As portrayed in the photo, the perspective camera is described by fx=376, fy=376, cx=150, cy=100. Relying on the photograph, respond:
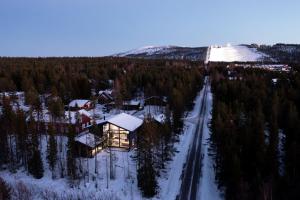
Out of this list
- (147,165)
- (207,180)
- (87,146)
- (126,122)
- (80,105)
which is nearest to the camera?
(147,165)

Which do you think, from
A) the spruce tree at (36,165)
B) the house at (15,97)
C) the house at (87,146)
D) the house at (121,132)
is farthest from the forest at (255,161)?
the house at (15,97)

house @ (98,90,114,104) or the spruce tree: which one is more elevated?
house @ (98,90,114,104)

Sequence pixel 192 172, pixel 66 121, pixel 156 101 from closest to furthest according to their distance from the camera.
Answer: pixel 192 172 → pixel 66 121 → pixel 156 101

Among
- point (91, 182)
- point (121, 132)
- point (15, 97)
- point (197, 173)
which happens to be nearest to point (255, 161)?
point (197, 173)

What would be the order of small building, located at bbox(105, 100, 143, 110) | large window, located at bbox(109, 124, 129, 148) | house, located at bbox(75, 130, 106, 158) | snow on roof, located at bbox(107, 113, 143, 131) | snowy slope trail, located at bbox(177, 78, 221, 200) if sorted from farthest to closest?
1. small building, located at bbox(105, 100, 143, 110)
2. snow on roof, located at bbox(107, 113, 143, 131)
3. large window, located at bbox(109, 124, 129, 148)
4. house, located at bbox(75, 130, 106, 158)
5. snowy slope trail, located at bbox(177, 78, 221, 200)

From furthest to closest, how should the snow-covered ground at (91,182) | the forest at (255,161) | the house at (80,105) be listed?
1. the house at (80,105)
2. the snow-covered ground at (91,182)
3. the forest at (255,161)

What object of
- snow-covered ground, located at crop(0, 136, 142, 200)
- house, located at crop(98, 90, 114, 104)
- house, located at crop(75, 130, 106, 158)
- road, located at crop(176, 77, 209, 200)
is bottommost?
snow-covered ground, located at crop(0, 136, 142, 200)

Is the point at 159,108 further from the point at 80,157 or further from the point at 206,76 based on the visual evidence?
the point at 206,76

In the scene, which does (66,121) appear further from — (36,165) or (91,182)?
(91,182)

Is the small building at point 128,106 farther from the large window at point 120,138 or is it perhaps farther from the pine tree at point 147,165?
the pine tree at point 147,165

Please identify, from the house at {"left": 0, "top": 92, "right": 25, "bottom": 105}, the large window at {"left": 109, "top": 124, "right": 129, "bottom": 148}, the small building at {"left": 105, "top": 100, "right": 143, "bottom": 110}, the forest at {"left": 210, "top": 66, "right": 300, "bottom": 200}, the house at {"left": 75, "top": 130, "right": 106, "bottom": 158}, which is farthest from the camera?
the small building at {"left": 105, "top": 100, "right": 143, "bottom": 110}

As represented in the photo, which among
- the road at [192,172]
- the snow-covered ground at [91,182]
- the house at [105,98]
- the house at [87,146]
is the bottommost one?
the snow-covered ground at [91,182]

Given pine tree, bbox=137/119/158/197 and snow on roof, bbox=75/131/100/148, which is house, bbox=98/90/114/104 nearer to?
snow on roof, bbox=75/131/100/148

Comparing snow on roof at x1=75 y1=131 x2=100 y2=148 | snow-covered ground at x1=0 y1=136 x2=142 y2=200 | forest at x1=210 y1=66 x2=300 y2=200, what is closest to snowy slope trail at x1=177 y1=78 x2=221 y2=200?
Result: forest at x1=210 y1=66 x2=300 y2=200
